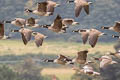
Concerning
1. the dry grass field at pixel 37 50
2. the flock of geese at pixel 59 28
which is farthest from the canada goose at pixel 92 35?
the dry grass field at pixel 37 50

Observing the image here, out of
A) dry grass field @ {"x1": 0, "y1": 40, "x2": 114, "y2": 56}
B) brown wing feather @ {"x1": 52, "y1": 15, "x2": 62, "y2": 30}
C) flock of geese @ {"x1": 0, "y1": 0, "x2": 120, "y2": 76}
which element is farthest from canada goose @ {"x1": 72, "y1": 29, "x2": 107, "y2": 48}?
dry grass field @ {"x1": 0, "y1": 40, "x2": 114, "y2": 56}

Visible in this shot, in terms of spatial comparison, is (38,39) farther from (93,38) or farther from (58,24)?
Result: (93,38)

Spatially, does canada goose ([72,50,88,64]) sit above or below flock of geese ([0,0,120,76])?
below

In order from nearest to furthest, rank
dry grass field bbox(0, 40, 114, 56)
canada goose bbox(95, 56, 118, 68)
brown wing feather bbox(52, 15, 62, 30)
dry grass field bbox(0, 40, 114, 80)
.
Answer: brown wing feather bbox(52, 15, 62, 30) → canada goose bbox(95, 56, 118, 68) → dry grass field bbox(0, 40, 114, 80) → dry grass field bbox(0, 40, 114, 56)

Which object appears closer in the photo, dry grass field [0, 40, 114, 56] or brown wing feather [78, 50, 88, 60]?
brown wing feather [78, 50, 88, 60]

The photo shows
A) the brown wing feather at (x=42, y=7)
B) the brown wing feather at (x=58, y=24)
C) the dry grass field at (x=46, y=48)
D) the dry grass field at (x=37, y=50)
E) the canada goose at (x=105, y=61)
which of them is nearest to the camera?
the brown wing feather at (x=58, y=24)

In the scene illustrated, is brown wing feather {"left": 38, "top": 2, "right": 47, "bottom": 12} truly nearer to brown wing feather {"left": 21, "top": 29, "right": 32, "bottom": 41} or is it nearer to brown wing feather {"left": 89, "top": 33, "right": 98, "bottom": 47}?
brown wing feather {"left": 21, "top": 29, "right": 32, "bottom": 41}

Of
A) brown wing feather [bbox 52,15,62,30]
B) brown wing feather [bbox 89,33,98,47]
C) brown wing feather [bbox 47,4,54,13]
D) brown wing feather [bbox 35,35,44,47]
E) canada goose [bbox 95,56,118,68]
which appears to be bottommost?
canada goose [bbox 95,56,118,68]

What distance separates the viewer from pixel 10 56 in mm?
26266

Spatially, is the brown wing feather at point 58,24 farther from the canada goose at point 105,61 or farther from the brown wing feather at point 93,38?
the canada goose at point 105,61

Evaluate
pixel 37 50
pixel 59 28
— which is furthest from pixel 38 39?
pixel 37 50

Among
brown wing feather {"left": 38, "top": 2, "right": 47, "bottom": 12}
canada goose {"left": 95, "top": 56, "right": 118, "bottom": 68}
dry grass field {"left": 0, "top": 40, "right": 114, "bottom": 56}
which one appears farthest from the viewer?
dry grass field {"left": 0, "top": 40, "right": 114, "bottom": 56}

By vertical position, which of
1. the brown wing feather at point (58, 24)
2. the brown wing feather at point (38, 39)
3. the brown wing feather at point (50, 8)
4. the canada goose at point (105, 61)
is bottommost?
the canada goose at point (105, 61)

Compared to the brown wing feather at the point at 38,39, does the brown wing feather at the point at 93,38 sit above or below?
above
